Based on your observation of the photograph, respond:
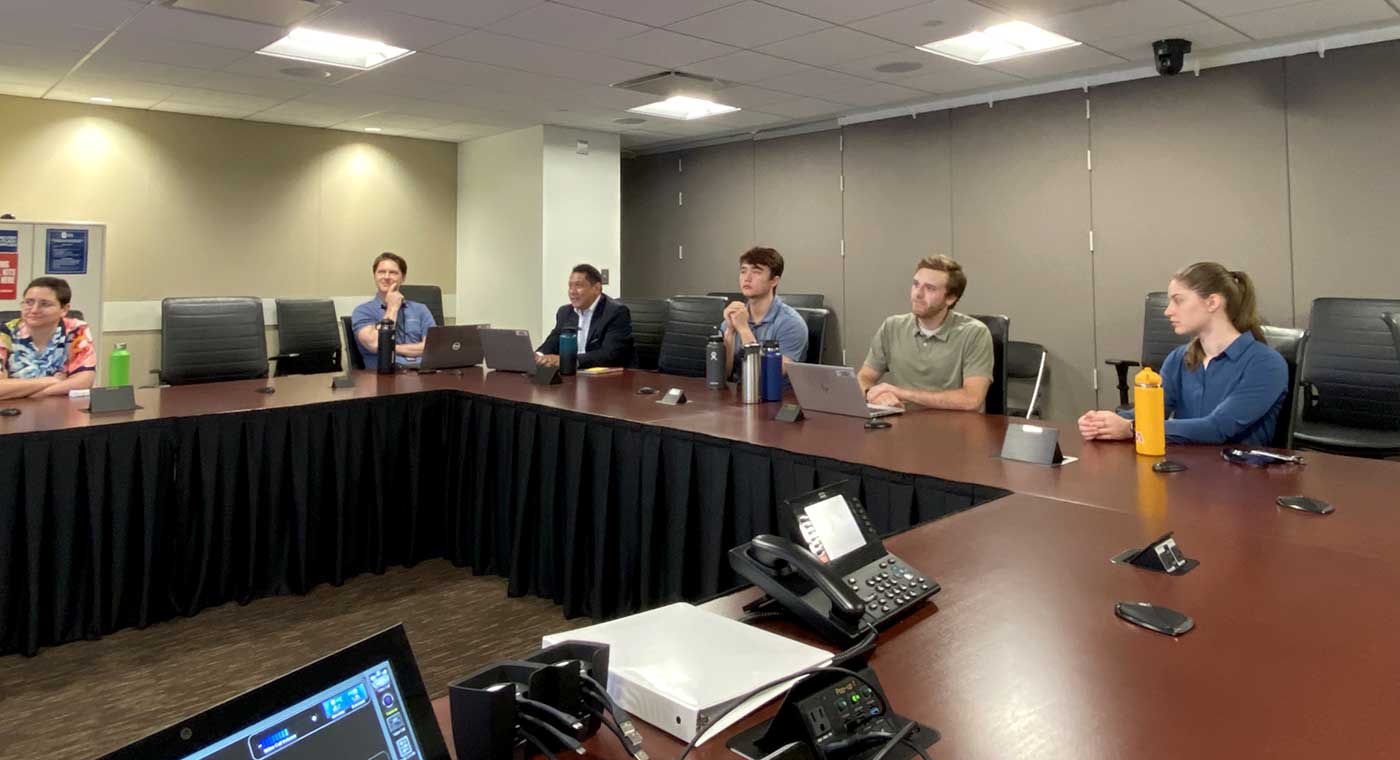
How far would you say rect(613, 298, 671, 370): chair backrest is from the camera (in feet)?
15.6

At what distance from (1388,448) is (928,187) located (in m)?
3.20

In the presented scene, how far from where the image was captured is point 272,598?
3.18 m

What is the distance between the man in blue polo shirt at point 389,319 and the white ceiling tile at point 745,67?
1.98 metres

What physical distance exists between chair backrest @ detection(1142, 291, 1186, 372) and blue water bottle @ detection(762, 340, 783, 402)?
95.5 inches

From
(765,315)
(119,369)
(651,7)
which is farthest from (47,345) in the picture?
(765,315)

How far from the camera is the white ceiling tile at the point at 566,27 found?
148 inches

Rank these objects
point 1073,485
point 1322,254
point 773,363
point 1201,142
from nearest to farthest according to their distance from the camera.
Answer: point 1073,485
point 773,363
point 1322,254
point 1201,142

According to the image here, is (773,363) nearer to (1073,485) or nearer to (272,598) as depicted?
(1073,485)

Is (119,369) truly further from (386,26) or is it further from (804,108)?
(804,108)

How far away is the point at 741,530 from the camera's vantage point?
248 centimetres

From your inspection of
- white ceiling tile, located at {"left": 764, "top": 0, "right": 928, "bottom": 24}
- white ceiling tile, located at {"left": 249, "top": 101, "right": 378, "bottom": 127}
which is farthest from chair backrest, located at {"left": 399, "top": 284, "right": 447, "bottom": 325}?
white ceiling tile, located at {"left": 764, "top": 0, "right": 928, "bottom": 24}

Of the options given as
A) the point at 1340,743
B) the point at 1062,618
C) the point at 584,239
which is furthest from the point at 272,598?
the point at 584,239

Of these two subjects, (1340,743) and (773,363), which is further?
(773,363)

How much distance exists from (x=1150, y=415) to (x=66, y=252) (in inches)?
236
